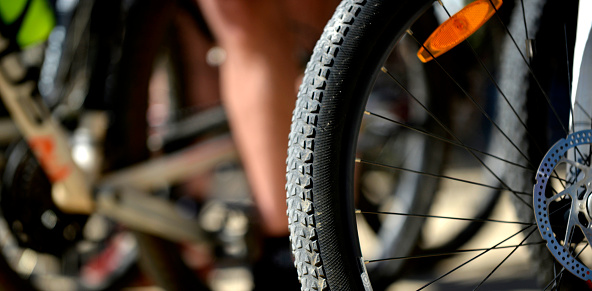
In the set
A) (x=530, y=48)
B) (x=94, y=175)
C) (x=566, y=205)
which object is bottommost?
(x=94, y=175)

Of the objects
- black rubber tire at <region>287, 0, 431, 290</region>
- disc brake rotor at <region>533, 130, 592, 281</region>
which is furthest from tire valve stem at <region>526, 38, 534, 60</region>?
black rubber tire at <region>287, 0, 431, 290</region>

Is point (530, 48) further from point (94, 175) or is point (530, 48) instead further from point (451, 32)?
point (94, 175)

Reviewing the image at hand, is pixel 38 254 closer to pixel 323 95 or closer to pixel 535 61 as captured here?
pixel 323 95

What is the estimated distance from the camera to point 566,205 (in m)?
0.78

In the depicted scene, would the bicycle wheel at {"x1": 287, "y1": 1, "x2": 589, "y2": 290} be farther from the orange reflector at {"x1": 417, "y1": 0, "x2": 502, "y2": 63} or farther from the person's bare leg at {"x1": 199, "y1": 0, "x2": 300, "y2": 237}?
the person's bare leg at {"x1": 199, "y1": 0, "x2": 300, "y2": 237}

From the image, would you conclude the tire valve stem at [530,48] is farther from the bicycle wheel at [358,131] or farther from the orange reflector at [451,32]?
the orange reflector at [451,32]

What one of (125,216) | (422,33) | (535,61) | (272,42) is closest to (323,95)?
(535,61)

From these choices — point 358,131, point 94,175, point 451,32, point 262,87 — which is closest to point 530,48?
point 451,32

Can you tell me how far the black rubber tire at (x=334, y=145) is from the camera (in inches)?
25.7

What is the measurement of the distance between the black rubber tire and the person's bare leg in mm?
427

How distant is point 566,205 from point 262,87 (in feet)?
1.73

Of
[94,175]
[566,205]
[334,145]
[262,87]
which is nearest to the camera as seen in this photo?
[334,145]

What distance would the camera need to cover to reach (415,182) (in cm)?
146

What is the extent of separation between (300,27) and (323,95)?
70 cm
